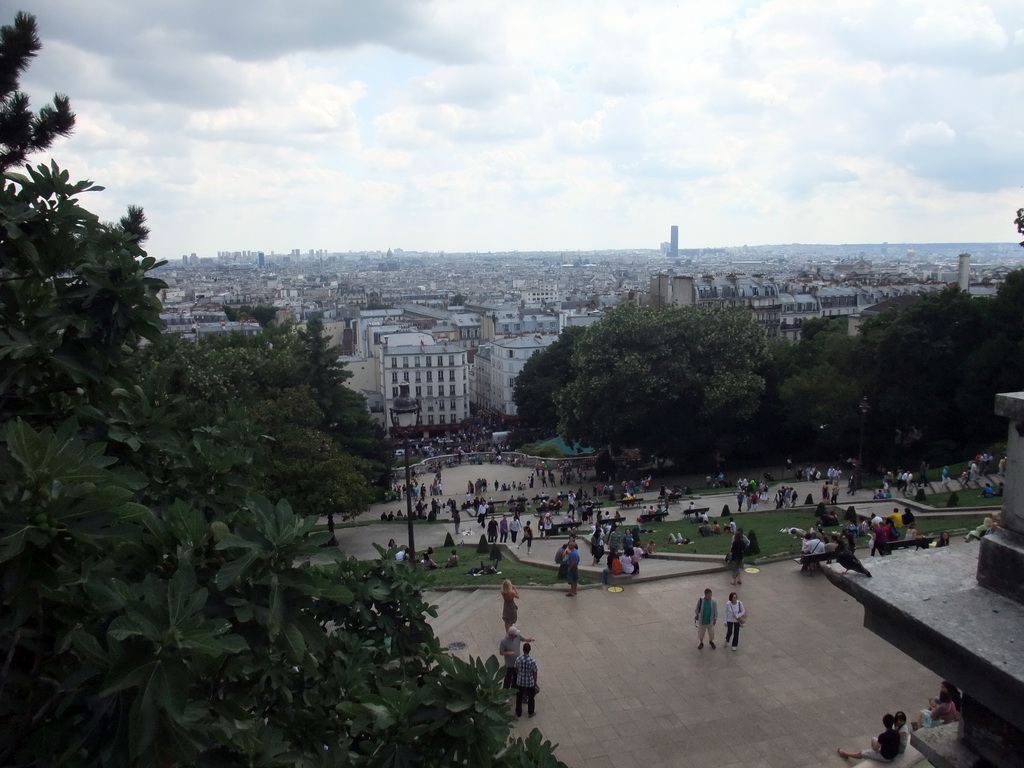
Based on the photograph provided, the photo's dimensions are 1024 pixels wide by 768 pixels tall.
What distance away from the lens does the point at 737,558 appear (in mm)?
14781

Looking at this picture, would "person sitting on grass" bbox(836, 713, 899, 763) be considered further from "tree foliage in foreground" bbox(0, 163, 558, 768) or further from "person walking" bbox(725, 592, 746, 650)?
"tree foliage in foreground" bbox(0, 163, 558, 768)

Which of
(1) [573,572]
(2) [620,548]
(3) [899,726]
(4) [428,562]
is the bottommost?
(4) [428,562]

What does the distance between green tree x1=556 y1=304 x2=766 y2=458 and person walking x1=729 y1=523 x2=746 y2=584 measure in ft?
69.1

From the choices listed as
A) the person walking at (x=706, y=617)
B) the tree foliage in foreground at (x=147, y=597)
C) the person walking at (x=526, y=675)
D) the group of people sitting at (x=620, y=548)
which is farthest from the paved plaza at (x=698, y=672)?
the tree foliage in foreground at (x=147, y=597)

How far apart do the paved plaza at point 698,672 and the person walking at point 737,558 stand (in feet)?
0.97

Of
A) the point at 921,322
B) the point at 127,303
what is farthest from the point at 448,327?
the point at 127,303

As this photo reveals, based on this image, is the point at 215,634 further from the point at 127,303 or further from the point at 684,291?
the point at 684,291

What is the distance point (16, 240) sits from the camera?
5.06 metres

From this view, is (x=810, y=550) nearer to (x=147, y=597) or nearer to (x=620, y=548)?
(x=620, y=548)

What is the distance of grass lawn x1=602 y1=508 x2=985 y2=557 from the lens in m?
17.5

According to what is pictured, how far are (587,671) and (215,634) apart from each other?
876 cm

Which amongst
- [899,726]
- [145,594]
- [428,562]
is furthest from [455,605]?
[145,594]

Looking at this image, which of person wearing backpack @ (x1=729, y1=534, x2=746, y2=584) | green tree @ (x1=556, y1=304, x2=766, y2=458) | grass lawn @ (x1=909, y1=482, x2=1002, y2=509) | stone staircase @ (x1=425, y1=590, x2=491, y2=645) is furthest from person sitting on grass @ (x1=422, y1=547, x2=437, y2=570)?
green tree @ (x1=556, y1=304, x2=766, y2=458)

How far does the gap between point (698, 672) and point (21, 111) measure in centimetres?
1331
